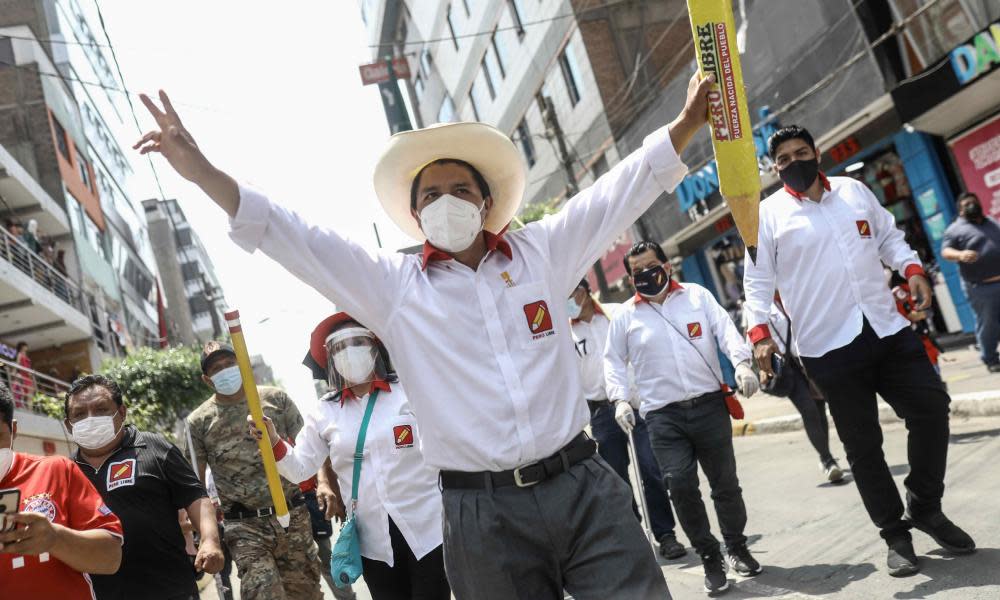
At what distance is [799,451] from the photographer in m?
9.46

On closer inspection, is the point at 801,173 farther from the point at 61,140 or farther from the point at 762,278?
the point at 61,140

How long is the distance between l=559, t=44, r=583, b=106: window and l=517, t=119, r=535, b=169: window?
486 cm

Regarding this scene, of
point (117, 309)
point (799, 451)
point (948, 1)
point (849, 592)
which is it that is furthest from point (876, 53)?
point (117, 309)

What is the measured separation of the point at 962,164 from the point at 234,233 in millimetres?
13089

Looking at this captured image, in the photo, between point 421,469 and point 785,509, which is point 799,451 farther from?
point 421,469

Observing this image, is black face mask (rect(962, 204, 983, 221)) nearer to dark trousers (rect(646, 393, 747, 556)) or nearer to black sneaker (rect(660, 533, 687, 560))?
black sneaker (rect(660, 533, 687, 560))

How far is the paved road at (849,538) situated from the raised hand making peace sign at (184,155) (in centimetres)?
332

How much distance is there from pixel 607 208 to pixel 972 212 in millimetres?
8250

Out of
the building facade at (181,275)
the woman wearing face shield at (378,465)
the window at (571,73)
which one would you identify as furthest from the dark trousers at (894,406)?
the building facade at (181,275)

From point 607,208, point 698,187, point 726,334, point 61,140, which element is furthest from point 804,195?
point 61,140

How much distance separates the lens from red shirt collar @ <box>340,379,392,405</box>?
4.89m

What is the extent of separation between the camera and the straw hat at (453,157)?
308 cm

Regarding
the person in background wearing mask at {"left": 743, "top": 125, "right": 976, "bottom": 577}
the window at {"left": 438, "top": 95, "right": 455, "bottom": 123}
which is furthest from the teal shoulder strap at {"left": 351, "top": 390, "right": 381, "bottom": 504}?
the window at {"left": 438, "top": 95, "right": 455, "bottom": 123}

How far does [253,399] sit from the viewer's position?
12.8 feet
